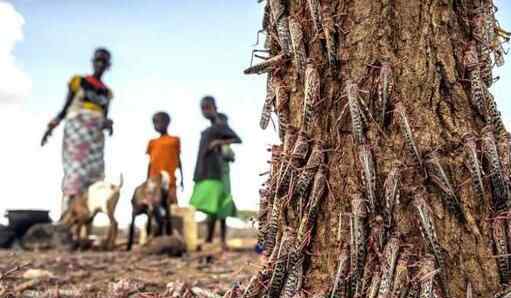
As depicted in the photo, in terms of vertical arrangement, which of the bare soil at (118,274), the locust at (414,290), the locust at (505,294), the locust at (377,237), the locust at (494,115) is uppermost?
the locust at (494,115)

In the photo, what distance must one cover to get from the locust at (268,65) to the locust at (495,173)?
944 millimetres

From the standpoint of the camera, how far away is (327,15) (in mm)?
2711

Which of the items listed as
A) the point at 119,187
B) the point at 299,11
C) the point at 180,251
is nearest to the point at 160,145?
the point at 119,187

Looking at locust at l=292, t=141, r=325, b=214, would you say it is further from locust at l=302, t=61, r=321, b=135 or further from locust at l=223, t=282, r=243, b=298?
locust at l=223, t=282, r=243, b=298

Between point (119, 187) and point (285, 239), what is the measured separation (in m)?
9.21

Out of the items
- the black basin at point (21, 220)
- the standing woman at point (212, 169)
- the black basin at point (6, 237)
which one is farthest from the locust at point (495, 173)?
the black basin at point (6, 237)

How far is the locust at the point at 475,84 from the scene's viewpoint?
2719mm

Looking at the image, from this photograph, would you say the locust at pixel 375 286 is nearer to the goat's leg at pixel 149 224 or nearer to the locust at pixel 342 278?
the locust at pixel 342 278

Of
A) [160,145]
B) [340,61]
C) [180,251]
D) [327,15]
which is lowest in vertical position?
[180,251]

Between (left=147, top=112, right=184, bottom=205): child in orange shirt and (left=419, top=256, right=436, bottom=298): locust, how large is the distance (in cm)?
930

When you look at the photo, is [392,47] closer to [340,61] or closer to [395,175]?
[340,61]

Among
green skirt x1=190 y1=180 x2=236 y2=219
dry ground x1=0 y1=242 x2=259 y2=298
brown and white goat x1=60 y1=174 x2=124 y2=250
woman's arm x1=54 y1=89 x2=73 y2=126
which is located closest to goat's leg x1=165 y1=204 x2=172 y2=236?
green skirt x1=190 y1=180 x2=236 y2=219

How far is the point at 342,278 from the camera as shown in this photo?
2.51 meters

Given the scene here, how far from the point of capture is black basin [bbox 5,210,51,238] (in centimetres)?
1199
